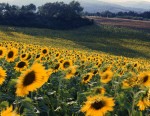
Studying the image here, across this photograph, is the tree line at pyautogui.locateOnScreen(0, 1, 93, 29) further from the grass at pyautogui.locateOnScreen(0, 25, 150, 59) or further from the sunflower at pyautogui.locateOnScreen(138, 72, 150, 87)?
the sunflower at pyautogui.locateOnScreen(138, 72, 150, 87)

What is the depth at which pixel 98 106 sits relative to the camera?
4.37 m

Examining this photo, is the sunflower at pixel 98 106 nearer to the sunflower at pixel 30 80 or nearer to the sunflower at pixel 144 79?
the sunflower at pixel 30 80

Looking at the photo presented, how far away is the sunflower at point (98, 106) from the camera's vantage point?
4.29 metres

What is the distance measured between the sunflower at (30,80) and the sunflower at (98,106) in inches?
21.3

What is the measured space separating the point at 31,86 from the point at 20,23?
204 feet

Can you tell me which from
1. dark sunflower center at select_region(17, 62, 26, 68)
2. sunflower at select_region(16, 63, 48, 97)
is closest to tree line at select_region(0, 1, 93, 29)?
dark sunflower center at select_region(17, 62, 26, 68)

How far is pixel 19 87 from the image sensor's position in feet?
14.6

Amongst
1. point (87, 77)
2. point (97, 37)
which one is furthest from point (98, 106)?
point (97, 37)

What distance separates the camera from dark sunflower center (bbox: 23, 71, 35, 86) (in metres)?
4.52

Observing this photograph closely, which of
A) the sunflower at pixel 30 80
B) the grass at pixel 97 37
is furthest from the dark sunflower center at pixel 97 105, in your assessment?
the grass at pixel 97 37

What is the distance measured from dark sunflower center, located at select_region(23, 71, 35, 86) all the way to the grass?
42.9 meters

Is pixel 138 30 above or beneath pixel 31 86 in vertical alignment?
beneath

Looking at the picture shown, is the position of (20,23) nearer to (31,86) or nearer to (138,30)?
(138,30)

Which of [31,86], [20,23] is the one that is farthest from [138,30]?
[31,86]
